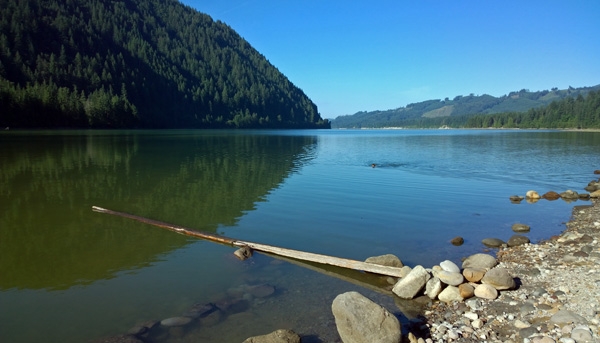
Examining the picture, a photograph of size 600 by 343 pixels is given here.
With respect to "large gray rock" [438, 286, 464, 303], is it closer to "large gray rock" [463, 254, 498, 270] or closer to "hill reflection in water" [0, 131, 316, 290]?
"large gray rock" [463, 254, 498, 270]

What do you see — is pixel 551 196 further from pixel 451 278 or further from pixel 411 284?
pixel 411 284

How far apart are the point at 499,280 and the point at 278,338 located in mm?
6449

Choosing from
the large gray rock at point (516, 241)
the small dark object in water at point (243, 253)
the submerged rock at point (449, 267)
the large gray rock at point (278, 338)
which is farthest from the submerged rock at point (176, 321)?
the large gray rock at point (516, 241)

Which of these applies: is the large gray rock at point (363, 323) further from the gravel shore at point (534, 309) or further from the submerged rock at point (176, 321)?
the submerged rock at point (176, 321)

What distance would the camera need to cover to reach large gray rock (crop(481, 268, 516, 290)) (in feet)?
33.7

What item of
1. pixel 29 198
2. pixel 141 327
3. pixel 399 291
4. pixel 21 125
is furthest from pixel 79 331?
pixel 21 125

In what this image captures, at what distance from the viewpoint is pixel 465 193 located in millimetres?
26547

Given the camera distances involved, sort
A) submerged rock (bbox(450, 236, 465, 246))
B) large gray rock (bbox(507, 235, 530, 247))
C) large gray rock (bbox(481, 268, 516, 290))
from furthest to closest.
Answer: submerged rock (bbox(450, 236, 465, 246))
large gray rock (bbox(507, 235, 530, 247))
large gray rock (bbox(481, 268, 516, 290))

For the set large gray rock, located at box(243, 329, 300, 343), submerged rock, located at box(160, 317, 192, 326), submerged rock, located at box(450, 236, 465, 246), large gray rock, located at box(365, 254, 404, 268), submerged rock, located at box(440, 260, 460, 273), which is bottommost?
submerged rock, located at box(160, 317, 192, 326)

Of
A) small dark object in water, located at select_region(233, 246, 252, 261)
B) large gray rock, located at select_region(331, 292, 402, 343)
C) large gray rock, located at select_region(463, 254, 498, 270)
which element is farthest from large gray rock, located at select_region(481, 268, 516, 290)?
small dark object in water, located at select_region(233, 246, 252, 261)

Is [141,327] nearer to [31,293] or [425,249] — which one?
[31,293]

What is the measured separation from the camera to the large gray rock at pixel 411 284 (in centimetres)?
1048

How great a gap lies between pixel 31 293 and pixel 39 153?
44.0 m

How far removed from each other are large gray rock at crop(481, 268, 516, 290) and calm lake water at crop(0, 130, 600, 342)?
2.67 m
